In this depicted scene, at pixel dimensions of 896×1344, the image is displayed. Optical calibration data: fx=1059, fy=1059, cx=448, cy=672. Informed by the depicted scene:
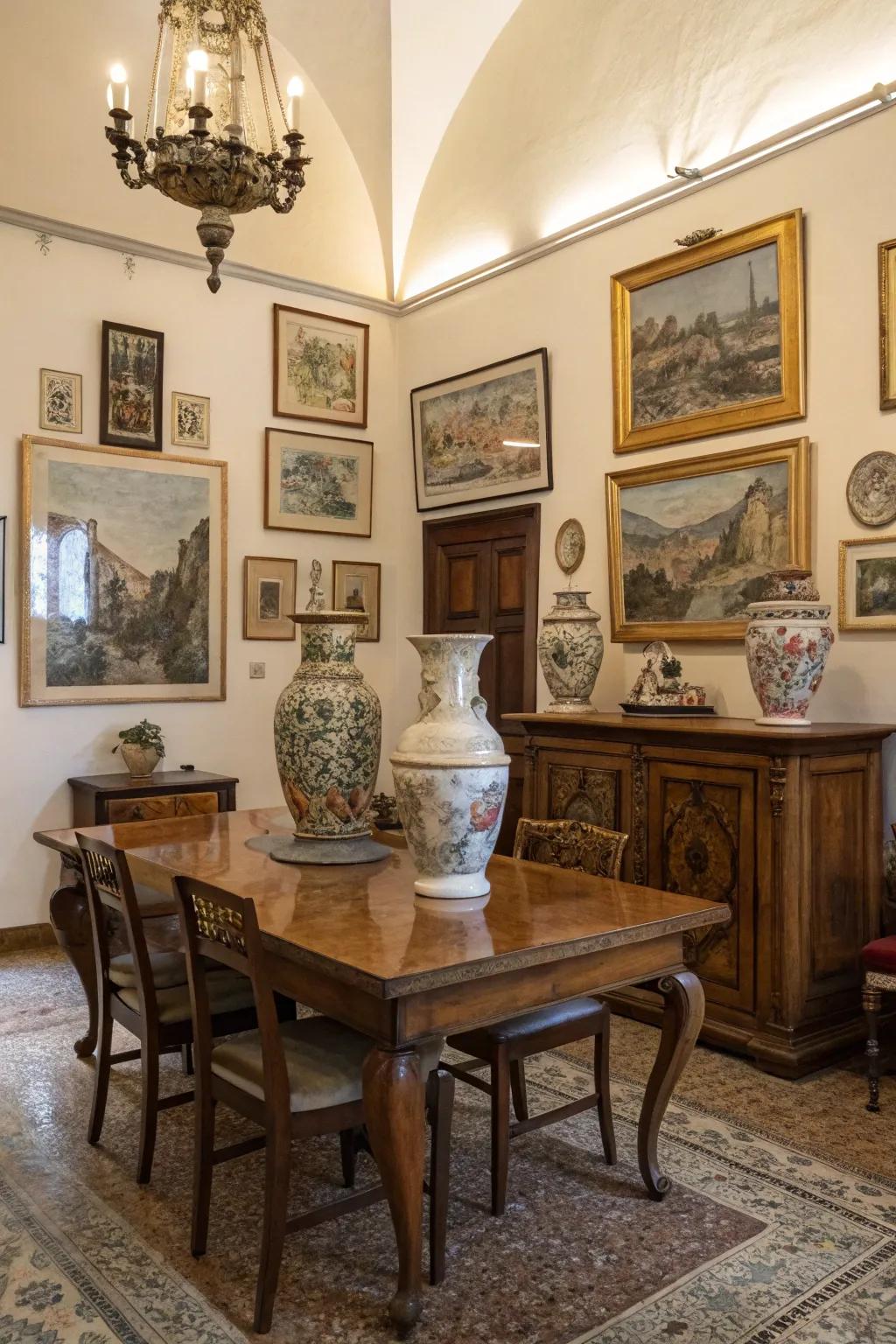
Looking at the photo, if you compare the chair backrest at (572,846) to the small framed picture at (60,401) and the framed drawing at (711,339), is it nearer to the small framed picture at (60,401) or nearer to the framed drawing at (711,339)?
the framed drawing at (711,339)

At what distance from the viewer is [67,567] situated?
19.5 ft

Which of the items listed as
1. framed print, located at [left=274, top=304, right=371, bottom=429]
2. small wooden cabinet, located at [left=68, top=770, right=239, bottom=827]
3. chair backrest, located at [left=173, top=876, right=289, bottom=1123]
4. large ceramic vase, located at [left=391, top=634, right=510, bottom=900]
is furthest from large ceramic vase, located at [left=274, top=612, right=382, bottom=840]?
framed print, located at [left=274, top=304, right=371, bottom=429]

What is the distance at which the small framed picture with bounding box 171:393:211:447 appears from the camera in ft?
20.9

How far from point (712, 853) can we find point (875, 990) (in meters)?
0.80

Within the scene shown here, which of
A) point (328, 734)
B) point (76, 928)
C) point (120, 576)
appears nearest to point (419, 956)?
point (328, 734)

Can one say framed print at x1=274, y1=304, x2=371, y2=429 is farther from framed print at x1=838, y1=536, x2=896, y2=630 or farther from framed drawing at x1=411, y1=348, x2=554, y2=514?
framed print at x1=838, y1=536, x2=896, y2=630

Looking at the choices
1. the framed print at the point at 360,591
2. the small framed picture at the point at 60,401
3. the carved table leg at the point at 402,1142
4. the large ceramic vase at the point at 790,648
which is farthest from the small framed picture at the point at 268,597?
the carved table leg at the point at 402,1142

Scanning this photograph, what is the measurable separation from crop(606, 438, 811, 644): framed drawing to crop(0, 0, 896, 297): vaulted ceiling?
153cm

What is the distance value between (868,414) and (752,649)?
1145 millimetres

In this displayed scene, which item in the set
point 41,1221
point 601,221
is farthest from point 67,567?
point 41,1221

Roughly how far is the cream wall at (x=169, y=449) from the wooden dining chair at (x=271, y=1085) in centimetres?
355

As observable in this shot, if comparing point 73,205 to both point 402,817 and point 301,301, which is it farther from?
point 402,817

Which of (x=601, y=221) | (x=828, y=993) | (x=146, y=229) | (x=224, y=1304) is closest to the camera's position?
(x=224, y=1304)

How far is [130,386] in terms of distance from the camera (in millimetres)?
6129
